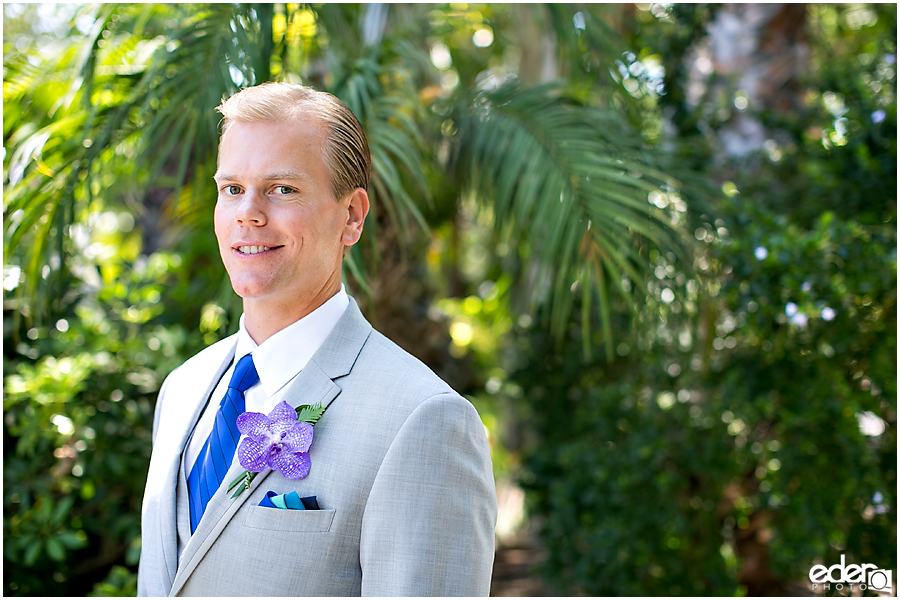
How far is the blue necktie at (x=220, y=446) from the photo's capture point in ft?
4.17

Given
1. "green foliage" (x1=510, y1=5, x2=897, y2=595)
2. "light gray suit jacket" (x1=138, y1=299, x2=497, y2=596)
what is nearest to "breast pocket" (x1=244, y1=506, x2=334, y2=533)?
"light gray suit jacket" (x1=138, y1=299, x2=497, y2=596)

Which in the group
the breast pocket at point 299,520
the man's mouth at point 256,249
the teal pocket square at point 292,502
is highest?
the man's mouth at point 256,249

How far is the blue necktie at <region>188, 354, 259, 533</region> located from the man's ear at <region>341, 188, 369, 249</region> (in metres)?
0.30

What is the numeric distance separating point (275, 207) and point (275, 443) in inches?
16.4

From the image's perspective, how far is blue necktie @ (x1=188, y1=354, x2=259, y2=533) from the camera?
1271 millimetres

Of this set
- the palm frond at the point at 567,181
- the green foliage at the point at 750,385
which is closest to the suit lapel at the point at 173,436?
the palm frond at the point at 567,181

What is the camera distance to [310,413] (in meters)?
1.21

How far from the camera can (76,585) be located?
3.18m

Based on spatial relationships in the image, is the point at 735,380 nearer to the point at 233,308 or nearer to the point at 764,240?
the point at 764,240

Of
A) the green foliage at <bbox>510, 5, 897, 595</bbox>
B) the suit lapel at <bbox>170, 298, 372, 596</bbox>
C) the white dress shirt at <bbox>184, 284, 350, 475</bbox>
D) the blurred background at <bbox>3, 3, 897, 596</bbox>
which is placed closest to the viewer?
the suit lapel at <bbox>170, 298, 372, 596</bbox>

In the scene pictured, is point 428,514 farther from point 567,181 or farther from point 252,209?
point 567,181

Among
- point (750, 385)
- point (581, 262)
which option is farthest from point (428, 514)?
point (750, 385)

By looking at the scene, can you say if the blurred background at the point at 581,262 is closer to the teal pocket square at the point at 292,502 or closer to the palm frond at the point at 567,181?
the palm frond at the point at 567,181

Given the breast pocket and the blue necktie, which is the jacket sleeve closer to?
the breast pocket
